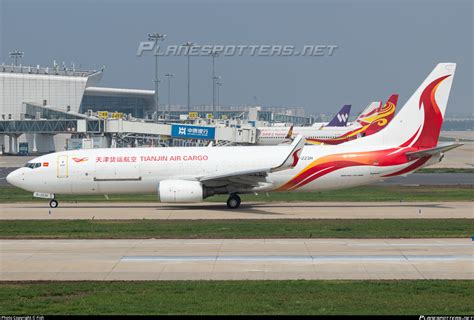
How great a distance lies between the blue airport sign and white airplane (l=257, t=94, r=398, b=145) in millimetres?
9762

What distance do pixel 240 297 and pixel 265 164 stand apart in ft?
76.0

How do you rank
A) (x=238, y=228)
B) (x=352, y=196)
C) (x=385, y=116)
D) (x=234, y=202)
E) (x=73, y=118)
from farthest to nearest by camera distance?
(x=73, y=118), (x=385, y=116), (x=352, y=196), (x=234, y=202), (x=238, y=228)

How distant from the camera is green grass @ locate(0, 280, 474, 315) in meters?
18.2

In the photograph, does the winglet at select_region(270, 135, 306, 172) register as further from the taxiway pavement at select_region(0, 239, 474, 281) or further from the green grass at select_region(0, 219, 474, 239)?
the taxiway pavement at select_region(0, 239, 474, 281)

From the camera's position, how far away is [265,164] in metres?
42.5

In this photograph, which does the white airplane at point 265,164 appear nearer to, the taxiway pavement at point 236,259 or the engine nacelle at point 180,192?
the engine nacelle at point 180,192

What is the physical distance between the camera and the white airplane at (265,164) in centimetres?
4216

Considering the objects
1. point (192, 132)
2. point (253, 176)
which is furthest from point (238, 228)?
point (192, 132)

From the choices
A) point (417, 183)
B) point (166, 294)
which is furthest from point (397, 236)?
point (417, 183)

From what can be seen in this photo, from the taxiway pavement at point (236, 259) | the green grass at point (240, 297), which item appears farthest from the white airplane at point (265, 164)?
the green grass at point (240, 297)

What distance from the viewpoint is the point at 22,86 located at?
134m

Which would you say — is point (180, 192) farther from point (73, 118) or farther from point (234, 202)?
point (73, 118)

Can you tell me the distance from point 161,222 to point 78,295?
15.5 m

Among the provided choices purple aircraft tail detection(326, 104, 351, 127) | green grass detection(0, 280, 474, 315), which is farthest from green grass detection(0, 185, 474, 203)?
purple aircraft tail detection(326, 104, 351, 127)
